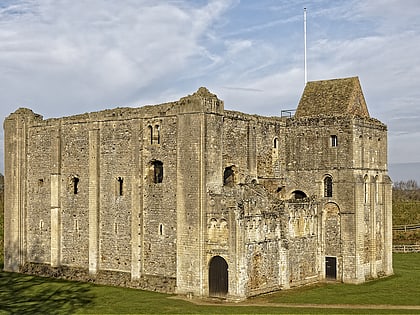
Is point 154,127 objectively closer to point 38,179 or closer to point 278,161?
point 278,161

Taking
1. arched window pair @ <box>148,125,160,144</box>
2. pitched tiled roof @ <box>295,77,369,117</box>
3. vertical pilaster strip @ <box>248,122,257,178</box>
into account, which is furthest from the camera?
pitched tiled roof @ <box>295,77,369,117</box>

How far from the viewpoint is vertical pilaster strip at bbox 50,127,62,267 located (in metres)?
43.6

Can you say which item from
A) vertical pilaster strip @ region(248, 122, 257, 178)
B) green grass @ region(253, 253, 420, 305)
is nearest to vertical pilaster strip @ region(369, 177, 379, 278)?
green grass @ region(253, 253, 420, 305)

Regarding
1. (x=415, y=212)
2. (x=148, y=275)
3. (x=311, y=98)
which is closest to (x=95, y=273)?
(x=148, y=275)

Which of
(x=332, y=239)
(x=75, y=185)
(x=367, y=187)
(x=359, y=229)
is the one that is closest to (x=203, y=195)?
(x=332, y=239)

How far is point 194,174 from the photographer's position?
35.9 m

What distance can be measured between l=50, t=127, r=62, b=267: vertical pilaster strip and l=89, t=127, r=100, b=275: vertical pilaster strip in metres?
3.39

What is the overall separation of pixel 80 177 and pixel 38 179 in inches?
179

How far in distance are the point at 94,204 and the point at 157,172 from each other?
4872 mm

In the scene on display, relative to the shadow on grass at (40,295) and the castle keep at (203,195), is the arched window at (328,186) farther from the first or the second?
the shadow on grass at (40,295)

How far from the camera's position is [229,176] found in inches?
1539

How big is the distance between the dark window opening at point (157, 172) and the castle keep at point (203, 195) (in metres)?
0.09

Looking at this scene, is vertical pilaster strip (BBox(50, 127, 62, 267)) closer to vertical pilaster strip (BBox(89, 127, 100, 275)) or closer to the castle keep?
the castle keep

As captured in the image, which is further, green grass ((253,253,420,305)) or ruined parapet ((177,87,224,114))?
ruined parapet ((177,87,224,114))
